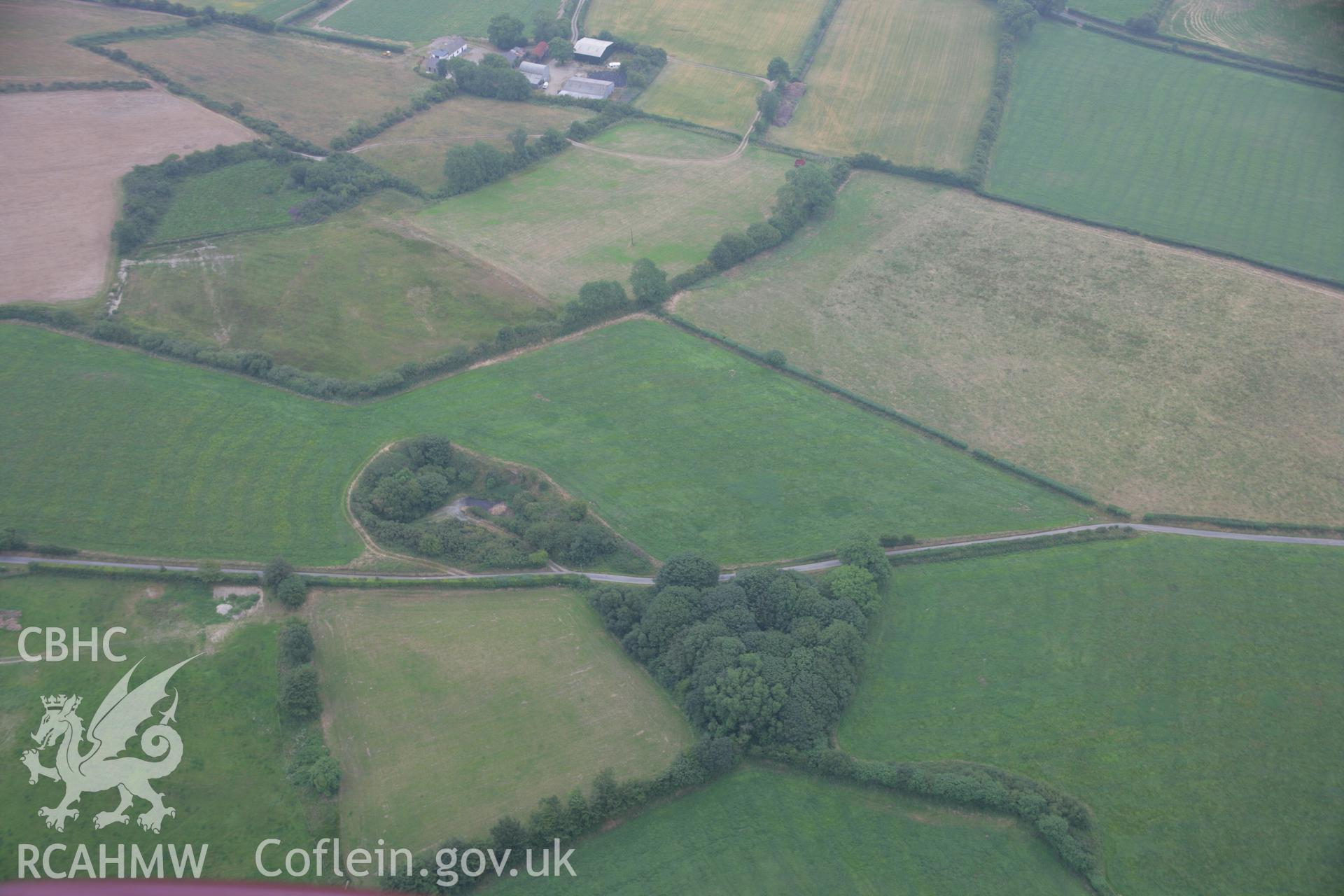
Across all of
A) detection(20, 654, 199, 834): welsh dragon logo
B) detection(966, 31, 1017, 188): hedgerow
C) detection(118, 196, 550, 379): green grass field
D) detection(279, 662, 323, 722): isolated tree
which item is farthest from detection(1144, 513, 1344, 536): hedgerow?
detection(20, 654, 199, 834): welsh dragon logo

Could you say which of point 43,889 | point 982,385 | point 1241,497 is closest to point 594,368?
point 982,385

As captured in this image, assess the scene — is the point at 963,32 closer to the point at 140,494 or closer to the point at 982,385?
the point at 982,385

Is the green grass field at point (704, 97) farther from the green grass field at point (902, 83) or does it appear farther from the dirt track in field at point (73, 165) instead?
the dirt track in field at point (73, 165)

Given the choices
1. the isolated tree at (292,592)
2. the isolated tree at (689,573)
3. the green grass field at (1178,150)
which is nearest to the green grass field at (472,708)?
the isolated tree at (292,592)

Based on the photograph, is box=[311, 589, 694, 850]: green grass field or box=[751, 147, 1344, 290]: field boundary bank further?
box=[751, 147, 1344, 290]: field boundary bank

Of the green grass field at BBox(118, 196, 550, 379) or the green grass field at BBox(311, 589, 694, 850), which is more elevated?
the green grass field at BBox(118, 196, 550, 379)

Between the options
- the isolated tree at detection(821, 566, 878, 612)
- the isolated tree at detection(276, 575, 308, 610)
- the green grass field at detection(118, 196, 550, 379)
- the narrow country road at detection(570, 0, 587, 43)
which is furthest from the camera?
the narrow country road at detection(570, 0, 587, 43)

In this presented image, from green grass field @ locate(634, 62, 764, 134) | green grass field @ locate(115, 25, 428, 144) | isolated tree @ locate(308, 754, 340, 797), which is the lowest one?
isolated tree @ locate(308, 754, 340, 797)

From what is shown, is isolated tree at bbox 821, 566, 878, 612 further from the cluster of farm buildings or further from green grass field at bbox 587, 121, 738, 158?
the cluster of farm buildings
